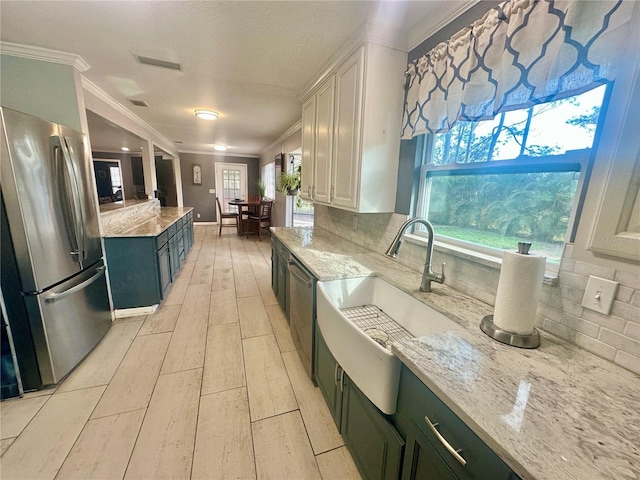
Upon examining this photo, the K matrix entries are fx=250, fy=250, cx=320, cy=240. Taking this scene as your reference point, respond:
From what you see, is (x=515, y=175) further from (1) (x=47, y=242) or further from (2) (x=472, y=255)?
(1) (x=47, y=242)

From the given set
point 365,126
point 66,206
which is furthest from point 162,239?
point 365,126

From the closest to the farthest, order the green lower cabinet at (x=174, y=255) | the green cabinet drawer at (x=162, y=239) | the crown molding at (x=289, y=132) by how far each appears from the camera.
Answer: the green cabinet drawer at (x=162, y=239) → the green lower cabinet at (x=174, y=255) → the crown molding at (x=289, y=132)

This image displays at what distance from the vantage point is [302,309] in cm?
184

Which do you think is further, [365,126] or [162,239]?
[162,239]

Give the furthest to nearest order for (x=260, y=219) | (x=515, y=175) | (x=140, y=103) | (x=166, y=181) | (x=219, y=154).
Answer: (x=219, y=154)
(x=166, y=181)
(x=260, y=219)
(x=140, y=103)
(x=515, y=175)

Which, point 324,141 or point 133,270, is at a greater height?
point 324,141

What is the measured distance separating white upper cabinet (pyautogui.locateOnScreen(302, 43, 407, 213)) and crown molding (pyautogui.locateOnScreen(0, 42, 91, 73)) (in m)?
2.08

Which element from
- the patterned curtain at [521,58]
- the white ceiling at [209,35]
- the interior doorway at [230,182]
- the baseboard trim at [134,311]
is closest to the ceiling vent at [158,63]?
the white ceiling at [209,35]

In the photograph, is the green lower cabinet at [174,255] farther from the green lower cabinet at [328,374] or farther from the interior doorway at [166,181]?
the interior doorway at [166,181]

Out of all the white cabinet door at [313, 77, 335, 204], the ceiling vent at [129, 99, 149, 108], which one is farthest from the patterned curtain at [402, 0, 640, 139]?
the ceiling vent at [129, 99, 149, 108]

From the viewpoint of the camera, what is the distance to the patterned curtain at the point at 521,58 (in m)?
0.82

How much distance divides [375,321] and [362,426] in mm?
527

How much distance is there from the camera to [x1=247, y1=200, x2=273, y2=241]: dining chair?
6.41m

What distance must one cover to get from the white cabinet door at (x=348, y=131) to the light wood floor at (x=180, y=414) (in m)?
1.45
